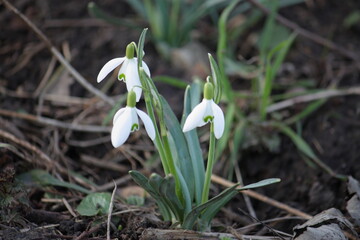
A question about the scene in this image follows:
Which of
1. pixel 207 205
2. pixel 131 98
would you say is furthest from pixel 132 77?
pixel 207 205

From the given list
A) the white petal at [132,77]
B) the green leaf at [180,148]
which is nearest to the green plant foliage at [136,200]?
the green leaf at [180,148]

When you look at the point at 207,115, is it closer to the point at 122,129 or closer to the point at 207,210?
the point at 122,129

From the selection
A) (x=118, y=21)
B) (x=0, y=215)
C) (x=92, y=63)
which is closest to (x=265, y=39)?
(x=118, y=21)

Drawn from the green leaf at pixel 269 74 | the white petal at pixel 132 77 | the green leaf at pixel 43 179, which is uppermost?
the white petal at pixel 132 77

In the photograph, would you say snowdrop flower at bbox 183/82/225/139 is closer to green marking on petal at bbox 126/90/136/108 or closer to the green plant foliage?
green marking on petal at bbox 126/90/136/108

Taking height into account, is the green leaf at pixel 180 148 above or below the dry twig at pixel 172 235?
above

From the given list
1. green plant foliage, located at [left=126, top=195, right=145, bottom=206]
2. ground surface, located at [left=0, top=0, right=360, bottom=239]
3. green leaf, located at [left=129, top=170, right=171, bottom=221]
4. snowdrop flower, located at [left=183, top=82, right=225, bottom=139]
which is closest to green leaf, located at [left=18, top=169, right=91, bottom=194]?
ground surface, located at [left=0, top=0, right=360, bottom=239]

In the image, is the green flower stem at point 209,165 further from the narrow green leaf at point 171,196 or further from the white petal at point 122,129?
the white petal at point 122,129
